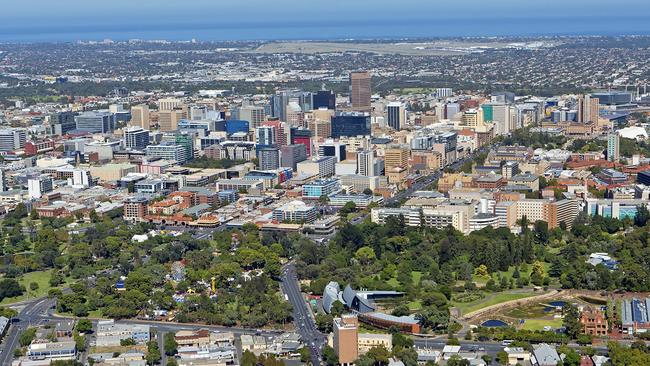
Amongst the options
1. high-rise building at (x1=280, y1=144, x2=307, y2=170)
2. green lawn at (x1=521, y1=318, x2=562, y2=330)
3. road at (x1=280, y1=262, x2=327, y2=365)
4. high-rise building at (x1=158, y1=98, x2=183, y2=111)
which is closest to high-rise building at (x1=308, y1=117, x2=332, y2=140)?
high-rise building at (x1=280, y1=144, x2=307, y2=170)

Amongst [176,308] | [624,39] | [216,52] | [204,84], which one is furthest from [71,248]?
[624,39]

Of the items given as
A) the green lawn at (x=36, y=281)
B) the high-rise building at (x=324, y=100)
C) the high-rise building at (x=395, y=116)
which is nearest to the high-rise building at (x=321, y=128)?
the high-rise building at (x=395, y=116)

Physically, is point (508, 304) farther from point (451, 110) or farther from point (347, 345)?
point (451, 110)

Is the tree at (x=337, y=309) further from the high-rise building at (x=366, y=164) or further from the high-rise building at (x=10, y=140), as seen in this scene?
the high-rise building at (x=10, y=140)

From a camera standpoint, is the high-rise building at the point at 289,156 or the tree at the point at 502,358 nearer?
the tree at the point at 502,358

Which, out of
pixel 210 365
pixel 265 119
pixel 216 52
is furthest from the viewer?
pixel 216 52

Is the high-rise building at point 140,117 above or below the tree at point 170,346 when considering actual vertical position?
above

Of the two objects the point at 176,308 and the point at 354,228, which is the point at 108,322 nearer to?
the point at 176,308
